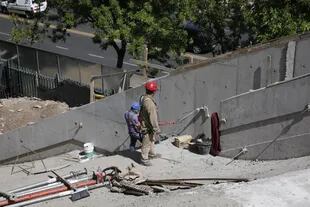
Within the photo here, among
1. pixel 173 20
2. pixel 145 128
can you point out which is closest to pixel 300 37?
pixel 145 128

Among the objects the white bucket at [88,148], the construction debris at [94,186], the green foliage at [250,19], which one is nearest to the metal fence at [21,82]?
the green foliage at [250,19]

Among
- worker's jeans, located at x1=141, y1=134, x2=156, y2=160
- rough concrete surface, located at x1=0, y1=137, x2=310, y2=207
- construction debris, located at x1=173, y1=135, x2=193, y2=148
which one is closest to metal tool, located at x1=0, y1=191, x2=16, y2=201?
rough concrete surface, located at x1=0, y1=137, x2=310, y2=207

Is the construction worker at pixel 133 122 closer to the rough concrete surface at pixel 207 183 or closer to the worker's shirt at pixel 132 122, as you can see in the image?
the worker's shirt at pixel 132 122

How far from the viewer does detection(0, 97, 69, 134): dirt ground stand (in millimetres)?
17469

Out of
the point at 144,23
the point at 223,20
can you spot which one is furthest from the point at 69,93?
the point at 223,20

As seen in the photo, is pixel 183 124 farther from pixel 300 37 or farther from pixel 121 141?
pixel 300 37

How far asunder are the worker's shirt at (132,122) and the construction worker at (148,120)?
0.93 m

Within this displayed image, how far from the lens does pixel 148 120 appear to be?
9539 millimetres

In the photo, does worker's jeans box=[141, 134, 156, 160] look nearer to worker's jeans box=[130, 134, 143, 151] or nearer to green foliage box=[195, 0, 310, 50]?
worker's jeans box=[130, 134, 143, 151]

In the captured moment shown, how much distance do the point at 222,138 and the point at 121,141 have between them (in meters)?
2.92

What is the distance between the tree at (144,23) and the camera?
15297 mm

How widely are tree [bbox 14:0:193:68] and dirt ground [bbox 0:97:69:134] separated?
9.98 feet

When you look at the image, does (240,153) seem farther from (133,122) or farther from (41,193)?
(41,193)

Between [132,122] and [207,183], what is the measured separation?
9.28ft
